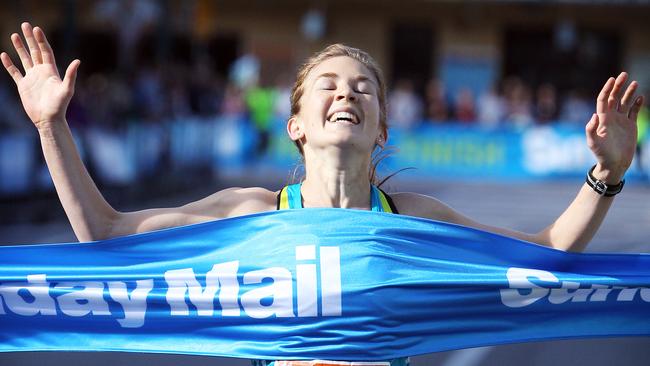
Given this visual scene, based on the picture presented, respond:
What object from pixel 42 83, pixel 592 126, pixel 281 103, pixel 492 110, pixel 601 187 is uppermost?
pixel 281 103

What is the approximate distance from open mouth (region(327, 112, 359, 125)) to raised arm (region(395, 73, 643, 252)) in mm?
429

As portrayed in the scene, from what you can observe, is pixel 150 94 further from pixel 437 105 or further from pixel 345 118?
pixel 345 118

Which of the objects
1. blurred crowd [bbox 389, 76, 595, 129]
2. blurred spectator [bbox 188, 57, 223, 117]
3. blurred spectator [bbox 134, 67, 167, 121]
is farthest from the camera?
blurred crowd [bbox 389, 76, 595, 129]

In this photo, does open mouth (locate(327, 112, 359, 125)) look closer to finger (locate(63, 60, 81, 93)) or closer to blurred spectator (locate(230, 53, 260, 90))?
finger (locate(63, 60, 81, 93))

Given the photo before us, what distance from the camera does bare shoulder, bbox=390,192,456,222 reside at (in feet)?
12.8

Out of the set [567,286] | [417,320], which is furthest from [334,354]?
[567,286]

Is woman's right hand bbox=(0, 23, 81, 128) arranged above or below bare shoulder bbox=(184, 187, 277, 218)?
above

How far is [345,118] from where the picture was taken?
3621 mm

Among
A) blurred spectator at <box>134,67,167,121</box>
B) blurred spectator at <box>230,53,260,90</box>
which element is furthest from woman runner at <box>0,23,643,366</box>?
blurred spectator at <box>230,53,260,90</box>

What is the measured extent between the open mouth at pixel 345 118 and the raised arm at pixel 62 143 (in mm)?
678

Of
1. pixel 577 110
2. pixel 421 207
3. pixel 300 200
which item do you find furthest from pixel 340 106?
A: pixel 577 110

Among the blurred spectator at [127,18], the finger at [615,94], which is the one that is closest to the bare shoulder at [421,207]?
the finger at [615,94]

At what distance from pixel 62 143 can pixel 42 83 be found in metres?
0.21

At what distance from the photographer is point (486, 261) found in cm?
381
